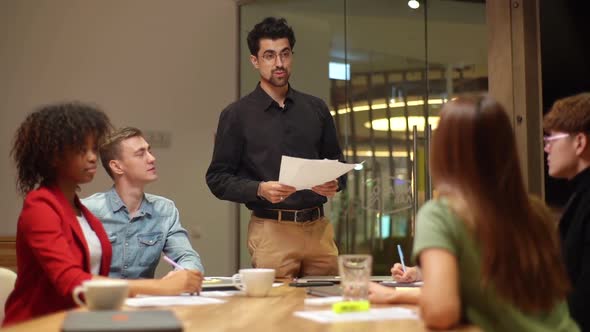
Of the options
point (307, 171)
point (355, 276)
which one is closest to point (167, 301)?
point (355, 276)

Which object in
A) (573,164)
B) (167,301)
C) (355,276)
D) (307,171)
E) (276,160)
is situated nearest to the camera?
(355,276)

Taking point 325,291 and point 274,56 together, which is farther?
point 274,56

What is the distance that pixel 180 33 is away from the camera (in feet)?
18.0

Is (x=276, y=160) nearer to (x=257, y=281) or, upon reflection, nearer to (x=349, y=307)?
(x=257, y=281)

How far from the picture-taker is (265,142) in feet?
10.4

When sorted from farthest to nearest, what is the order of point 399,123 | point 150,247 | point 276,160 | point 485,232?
1. point 399,123
2. point 276,160
3. point 150,247
4. point 485,232

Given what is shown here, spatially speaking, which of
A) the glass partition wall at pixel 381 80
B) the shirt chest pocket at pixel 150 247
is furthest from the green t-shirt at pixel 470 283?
the glass partition wall at pixel 381 80

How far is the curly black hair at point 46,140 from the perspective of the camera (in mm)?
2045

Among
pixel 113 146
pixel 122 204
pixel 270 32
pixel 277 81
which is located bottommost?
pixel 122 204

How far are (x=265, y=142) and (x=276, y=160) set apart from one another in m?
0.09

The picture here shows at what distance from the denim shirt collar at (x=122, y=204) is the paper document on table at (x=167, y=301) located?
36.9 inches

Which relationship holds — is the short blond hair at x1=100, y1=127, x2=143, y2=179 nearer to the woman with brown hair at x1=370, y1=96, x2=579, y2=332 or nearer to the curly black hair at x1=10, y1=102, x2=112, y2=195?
the curly black hair at x1=10, y1=102, x2=112, y2=195

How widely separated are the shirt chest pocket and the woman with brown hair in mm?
1495

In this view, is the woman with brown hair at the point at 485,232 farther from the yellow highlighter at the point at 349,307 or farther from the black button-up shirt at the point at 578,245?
the black button-up shirt at the point at 578,245
